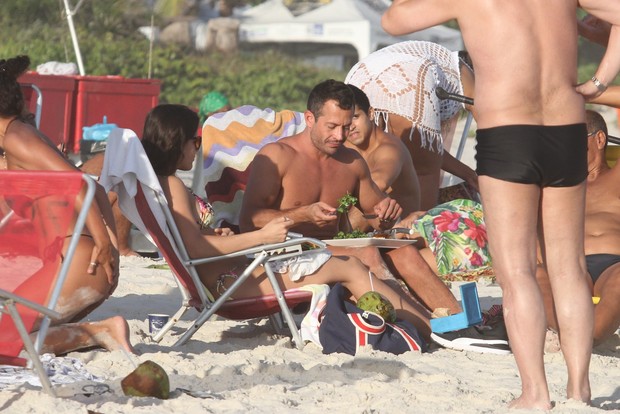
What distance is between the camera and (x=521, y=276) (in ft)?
12.7

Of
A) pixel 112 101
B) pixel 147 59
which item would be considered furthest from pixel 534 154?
pixel 147 59

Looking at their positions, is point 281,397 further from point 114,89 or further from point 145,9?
point 145,9

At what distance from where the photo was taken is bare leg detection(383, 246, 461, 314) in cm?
579

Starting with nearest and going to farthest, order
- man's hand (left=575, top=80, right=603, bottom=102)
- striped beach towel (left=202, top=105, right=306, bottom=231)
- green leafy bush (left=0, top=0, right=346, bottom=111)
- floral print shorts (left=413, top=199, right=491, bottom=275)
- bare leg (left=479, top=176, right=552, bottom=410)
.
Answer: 1. bare leg (left=479, top=176, right=552, bottom=410)
2. man's hand (left=575, top=80, right=603, bottom=102)
3. striped beach towel (left=202, top=105, right=306, bottom=231)
4. floral print shorts (left=413, top=199, right=491, bottom=275)
5. green leafy bush (left=0, top=0, right=346, bottom=111)

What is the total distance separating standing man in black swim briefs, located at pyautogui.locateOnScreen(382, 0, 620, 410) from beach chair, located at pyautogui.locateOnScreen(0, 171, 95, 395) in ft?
4.49

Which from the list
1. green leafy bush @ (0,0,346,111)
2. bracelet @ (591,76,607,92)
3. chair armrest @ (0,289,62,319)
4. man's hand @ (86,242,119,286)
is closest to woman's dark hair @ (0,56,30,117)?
man's hand @ (86,242,119,286)

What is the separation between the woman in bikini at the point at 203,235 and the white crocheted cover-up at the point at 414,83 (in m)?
3.08

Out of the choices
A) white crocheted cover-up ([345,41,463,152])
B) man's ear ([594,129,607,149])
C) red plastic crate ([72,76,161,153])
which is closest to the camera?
man's ear ([594,129,607,149])

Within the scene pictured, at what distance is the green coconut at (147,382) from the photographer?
12.4 feet

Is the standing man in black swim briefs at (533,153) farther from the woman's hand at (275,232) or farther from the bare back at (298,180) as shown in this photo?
the bare back at (298,180)

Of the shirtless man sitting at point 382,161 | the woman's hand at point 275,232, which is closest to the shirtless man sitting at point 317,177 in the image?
the shirtless man sitting at point 382,161

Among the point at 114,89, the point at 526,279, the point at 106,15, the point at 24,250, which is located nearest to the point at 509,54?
the point at 526,279

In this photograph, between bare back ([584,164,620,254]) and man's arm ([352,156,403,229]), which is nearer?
bare back ([584,164,620,254])

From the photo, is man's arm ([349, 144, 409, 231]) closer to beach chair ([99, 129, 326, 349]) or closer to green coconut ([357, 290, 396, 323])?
green coconut ([357, 290, 396, 323])
